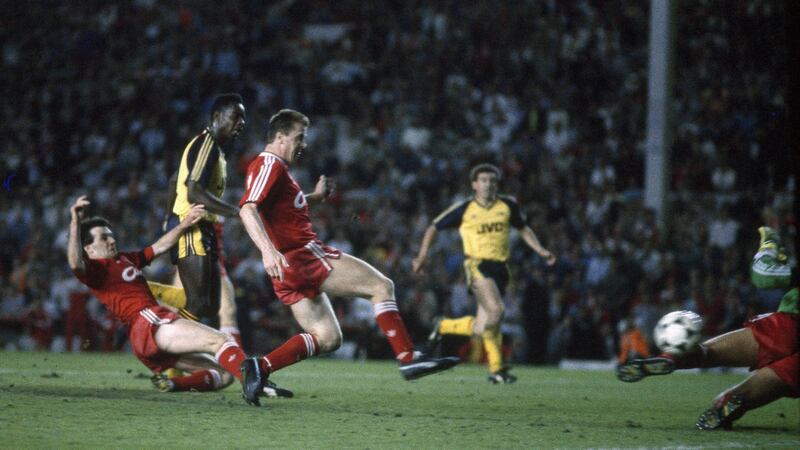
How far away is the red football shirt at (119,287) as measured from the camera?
9.06 metres

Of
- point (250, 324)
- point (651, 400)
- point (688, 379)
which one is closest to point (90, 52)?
point (250, 324)

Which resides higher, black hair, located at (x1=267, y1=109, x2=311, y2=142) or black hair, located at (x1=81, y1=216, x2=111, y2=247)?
black hair, located at (x1=267, y1=109, x2=311, y2=142)

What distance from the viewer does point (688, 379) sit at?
15.0 meters

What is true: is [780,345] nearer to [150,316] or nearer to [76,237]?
[150,316]

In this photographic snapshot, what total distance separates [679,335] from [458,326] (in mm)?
6298

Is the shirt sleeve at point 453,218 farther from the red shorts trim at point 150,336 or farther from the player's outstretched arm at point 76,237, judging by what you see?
the player's outstretched arm at point 76,237

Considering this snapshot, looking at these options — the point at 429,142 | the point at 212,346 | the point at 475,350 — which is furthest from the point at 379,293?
the point at 429,142

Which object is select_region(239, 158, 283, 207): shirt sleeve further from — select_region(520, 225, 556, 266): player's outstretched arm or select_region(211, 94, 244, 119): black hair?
select_region(520, 225, 556, 266): player's outstretched arm

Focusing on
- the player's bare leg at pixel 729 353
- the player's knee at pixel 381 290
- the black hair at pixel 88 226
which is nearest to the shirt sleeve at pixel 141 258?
the black hair at pixel 88 226

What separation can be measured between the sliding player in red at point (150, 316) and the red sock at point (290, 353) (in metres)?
0.18

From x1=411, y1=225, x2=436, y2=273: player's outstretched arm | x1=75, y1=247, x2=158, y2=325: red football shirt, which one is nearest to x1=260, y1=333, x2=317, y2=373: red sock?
x1=75, y1=247, x2=158, y2=325: red football shirt

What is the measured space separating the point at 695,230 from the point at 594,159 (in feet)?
7.97

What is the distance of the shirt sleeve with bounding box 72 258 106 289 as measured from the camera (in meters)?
8.98

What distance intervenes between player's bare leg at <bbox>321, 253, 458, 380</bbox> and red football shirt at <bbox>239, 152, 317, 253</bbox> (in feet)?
1.03
